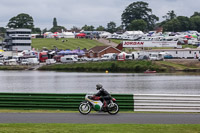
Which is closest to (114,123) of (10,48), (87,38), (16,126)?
(16,126)

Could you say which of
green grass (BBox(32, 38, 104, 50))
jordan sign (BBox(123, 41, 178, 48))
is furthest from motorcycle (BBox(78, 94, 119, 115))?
green grass (BBox(32, 38, 104, 50))

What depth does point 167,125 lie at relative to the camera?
763 inches

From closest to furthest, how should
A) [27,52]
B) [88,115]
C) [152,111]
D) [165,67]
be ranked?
[88,115] < [152,111] < [165,67] < [27,52]

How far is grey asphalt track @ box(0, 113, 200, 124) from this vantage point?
2075 cm

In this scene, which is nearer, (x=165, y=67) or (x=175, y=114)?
(x=175, y=114)

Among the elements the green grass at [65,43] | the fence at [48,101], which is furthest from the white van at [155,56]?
the fence at [48,101]

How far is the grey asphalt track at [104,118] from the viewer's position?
68.1ft

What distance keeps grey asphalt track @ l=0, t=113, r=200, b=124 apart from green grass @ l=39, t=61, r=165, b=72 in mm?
75004

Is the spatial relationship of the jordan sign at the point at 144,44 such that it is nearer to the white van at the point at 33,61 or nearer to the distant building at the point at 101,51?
the distant building at the point at 101,51

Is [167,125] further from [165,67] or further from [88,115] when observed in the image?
[165,67]

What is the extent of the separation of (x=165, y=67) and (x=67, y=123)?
7924cm

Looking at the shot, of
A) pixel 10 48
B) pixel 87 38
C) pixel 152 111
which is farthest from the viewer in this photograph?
pixel 87 38

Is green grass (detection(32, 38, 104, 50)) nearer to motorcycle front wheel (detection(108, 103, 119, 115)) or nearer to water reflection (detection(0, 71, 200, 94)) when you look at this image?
water reflection (detection(0, 71, 200, 94))

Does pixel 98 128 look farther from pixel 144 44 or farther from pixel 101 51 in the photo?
pixel 101 51
